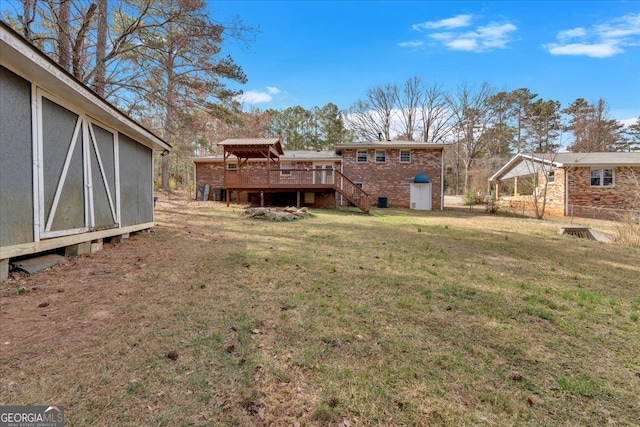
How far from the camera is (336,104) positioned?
36.8 m

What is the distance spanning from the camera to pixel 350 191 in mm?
15766

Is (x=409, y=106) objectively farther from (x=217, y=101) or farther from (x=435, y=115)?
(x=217, y=101)

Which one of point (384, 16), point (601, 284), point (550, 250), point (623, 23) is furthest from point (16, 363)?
point (623, 23)

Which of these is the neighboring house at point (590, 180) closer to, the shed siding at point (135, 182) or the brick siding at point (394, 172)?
the brick siding at point (394, 172)

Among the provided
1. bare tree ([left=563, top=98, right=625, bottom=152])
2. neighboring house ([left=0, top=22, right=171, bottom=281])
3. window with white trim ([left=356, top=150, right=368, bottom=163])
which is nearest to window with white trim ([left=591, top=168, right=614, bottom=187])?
window with white trim ([left=356, top=150, right=368, bottom=163])

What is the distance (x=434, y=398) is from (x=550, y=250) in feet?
22.5

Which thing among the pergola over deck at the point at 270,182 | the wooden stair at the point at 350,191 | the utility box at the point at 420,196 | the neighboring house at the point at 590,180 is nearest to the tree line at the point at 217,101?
the pergola over deck at the point at 270,182

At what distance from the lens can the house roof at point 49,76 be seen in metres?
3.19

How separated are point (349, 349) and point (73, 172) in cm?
519

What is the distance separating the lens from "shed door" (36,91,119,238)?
4059 mm

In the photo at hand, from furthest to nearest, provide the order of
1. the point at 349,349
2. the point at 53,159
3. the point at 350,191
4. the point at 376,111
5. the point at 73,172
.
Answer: the point at 376,111 < the point at 350,191 < the point at 73,172 < the point at 53,159 < the point at 349,349

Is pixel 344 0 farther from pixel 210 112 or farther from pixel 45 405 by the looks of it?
pixel 45 405

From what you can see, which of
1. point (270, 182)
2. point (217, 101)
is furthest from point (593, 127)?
point (217, 101)

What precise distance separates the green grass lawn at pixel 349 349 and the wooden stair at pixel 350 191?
9.95 metres
